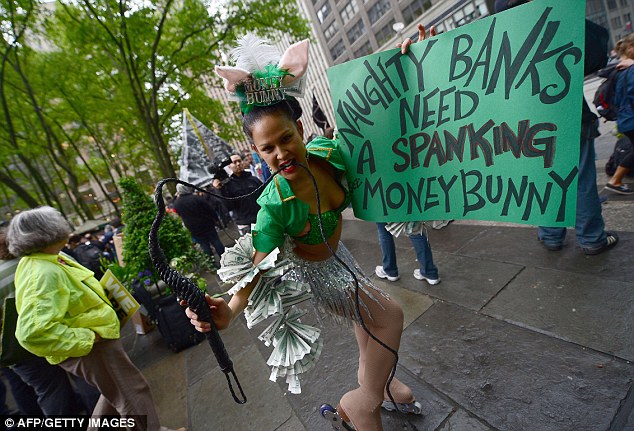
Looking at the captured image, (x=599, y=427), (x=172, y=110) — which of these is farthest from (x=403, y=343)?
(x=172, y=110)

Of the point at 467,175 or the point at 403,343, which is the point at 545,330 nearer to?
the point at 403,343

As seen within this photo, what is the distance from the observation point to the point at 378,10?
3553cm

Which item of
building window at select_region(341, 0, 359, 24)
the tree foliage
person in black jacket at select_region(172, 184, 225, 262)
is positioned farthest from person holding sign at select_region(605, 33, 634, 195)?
building window at select_region(341, 0, 359, 24)

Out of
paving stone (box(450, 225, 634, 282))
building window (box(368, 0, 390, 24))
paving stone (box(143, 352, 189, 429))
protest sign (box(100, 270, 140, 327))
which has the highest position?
building window (box(368, 0, 390, 24))

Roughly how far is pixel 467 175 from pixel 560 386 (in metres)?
1.42

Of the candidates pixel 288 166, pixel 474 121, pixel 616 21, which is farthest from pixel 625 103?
pixel 616 21

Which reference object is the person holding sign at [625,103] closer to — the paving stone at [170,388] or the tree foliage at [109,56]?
the paving stone at [170,388]

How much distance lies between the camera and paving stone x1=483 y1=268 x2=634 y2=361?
206cm

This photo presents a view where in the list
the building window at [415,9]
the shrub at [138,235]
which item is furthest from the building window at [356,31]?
the shrub at [138,235]

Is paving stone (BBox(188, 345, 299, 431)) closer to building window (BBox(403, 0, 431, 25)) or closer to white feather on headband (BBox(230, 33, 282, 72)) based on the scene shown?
white feather on headband (BBox(230, 33, 282, 72))

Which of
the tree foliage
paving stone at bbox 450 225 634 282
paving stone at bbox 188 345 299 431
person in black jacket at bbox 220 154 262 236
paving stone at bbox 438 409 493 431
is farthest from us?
the tree foliage

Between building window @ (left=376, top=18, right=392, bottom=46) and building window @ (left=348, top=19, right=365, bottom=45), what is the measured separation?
359 cm

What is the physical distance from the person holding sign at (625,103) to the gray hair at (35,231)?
210 inches

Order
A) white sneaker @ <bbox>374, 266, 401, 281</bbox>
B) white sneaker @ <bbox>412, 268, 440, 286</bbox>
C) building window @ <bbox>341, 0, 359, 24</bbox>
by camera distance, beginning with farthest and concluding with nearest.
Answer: building window @ <bbox>341, 0, 359, 24</bbox>, white sneaker @ <bbox>374, 266, 401, 281</bbox>, white sneaker @ <bbox>412, 268, 440, 286</bbox>
